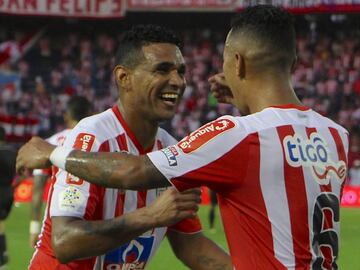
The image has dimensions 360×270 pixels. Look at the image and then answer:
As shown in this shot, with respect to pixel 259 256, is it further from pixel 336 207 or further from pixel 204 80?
pixel 204 80

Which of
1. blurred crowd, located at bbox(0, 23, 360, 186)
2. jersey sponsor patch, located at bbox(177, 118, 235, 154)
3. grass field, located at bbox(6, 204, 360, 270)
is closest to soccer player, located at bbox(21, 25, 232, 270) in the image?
jersey sponsor patch, located at bbox(177, 118, 235, 154)

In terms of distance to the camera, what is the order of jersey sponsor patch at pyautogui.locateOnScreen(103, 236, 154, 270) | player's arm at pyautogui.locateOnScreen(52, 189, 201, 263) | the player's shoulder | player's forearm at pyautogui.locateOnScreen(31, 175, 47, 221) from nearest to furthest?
player's arm at pyautogui.locateOnScreen(52, 189, 201, 263) → jersey sponsor patch at pyautogui.locateOnScreen(103, 236, 154, 270) → the player's shoulder → player's forearm at pyautogui.locateOnScreen(31, 175, 47, 221)

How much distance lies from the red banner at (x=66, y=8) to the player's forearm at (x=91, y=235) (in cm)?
2855

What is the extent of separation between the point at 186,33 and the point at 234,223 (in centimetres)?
3117

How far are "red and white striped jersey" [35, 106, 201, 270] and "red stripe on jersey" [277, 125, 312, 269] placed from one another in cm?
125

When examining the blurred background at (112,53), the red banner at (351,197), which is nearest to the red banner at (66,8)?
the blurred background at (112,53)

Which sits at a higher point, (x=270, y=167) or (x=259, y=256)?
(x=270, y=167)

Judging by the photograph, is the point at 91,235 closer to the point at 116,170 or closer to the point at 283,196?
the point at 116,170

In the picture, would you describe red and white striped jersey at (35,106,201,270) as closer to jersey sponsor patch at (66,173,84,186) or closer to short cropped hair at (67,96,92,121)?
jersey sponsor patch at (66,173,84,186)

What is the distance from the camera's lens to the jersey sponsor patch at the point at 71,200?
15.5 ft

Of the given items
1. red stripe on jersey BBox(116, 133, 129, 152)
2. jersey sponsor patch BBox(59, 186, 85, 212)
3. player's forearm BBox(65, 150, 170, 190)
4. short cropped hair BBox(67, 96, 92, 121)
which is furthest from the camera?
short cropped hair BBox(67, 96, 92, 121)

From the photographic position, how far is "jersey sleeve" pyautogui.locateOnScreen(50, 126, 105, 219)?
4734 millimetres

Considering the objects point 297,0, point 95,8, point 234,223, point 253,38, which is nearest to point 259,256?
point 234,223

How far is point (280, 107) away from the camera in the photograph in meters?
4.06
